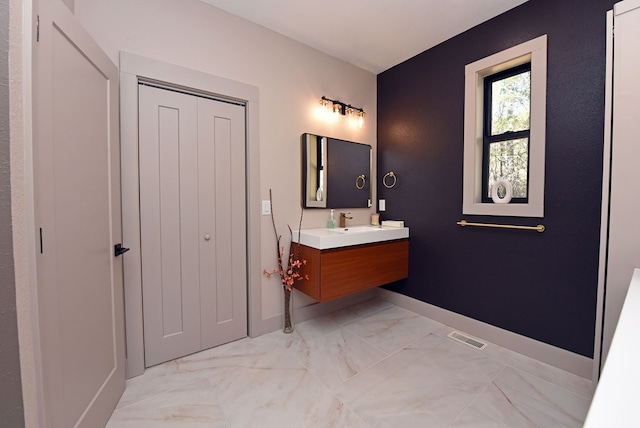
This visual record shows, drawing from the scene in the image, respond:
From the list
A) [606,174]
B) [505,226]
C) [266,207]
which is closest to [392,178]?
[505,226]

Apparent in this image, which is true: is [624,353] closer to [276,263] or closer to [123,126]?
[276,263]

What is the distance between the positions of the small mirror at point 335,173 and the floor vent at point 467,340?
1529mm

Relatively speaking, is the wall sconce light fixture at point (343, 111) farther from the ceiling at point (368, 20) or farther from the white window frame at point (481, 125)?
the white window frame at point (481, 125)

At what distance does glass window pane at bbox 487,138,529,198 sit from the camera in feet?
6.99

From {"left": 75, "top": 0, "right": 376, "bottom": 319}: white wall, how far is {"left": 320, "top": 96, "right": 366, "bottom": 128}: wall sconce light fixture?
0.07 metres

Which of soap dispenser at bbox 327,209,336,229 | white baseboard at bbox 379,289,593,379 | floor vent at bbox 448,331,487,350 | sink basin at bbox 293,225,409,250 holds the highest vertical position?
soap dispenser at bbox 327,209,336,229

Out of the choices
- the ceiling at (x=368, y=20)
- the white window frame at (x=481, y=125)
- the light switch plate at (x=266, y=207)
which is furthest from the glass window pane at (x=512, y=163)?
the light switch plate at (x=266, y=207)

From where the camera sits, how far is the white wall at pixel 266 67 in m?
1.73

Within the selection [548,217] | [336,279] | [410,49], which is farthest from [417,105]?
[336,279]

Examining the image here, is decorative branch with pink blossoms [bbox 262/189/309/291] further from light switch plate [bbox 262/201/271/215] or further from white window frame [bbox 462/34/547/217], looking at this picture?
white window frame [bbox 462/34/547/217]

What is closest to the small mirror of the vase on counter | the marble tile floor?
the vase on counter

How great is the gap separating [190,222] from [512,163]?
8.76 ft

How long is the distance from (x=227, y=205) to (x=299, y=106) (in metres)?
1.17

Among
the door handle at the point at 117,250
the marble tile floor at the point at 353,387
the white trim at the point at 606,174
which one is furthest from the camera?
the door handle at the point at 117,250
